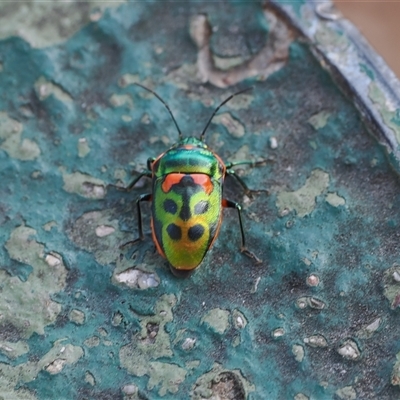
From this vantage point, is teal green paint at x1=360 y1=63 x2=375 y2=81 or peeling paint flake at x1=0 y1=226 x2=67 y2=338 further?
teal green paint at x1=360 y1=63 x2=375 y2=81

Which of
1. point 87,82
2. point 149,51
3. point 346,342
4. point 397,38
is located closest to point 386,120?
point 346,342

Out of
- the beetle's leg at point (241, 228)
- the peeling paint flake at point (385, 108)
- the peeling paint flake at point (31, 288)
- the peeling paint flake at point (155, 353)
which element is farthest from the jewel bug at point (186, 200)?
the peeling paint flake at point (385, 108)

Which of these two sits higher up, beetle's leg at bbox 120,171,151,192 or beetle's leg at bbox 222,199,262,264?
beetle's leg at bbox 222,199,262,264

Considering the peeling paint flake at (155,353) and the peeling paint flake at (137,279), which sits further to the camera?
the peeling paint flake at (137,279)

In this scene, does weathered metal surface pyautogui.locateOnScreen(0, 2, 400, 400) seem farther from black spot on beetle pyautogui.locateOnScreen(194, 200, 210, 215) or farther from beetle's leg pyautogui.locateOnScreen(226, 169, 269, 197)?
black spot on beetle pyautogui.locateOnScreen(194, 200, 210, 215)

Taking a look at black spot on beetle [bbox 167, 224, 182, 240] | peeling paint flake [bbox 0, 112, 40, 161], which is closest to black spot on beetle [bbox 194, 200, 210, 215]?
black spot on beetle [bbox 167, 224, 182, 240]

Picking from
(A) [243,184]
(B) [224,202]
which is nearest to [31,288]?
(B) [224,202]

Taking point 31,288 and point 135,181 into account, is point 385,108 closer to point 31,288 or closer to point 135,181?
point 135,181

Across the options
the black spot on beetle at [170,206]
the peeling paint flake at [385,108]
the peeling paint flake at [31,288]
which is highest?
the peeling paint flake at [385,108]

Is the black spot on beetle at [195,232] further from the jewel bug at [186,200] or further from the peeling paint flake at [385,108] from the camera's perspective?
the peeling paint flake at [385,108]
